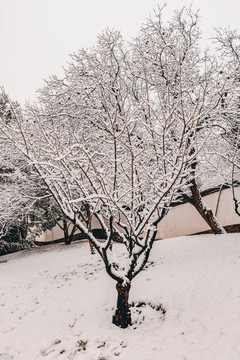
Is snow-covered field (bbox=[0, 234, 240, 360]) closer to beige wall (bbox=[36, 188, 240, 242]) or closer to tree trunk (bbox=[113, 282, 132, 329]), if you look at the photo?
tree trunk (bbox=[113, 282, 132, 329])

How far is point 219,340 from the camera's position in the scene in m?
3.34

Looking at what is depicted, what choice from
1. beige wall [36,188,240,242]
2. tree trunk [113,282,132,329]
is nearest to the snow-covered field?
tree trunk [113,282,132,329]

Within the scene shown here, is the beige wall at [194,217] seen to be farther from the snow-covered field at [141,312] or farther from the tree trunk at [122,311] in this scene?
the tree trunk at [122,311]

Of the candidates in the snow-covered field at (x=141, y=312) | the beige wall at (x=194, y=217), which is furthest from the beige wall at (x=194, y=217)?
the snow-covered field at (x=141, y=312)

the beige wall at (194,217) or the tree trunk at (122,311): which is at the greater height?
the beige wall at (194,217)

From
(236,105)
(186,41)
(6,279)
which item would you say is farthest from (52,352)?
(186,41)

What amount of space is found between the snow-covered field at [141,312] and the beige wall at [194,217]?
224cm

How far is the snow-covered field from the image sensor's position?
3.45 m

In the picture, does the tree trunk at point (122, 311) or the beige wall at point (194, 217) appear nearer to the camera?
the tree trunk at point (122, 311)

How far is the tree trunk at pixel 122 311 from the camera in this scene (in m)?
4.09

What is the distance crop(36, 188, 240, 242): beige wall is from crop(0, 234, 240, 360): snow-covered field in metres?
2.24

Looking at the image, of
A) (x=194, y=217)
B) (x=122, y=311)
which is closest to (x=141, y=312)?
(x=122, y=311)

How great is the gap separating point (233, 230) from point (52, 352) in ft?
28.5

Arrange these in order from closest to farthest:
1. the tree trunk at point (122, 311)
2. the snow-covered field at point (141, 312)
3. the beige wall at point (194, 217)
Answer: the snow-covered field at point (141, 312)
the tree trunk at point (122, 311)
the beige wall at point (194, 217)
